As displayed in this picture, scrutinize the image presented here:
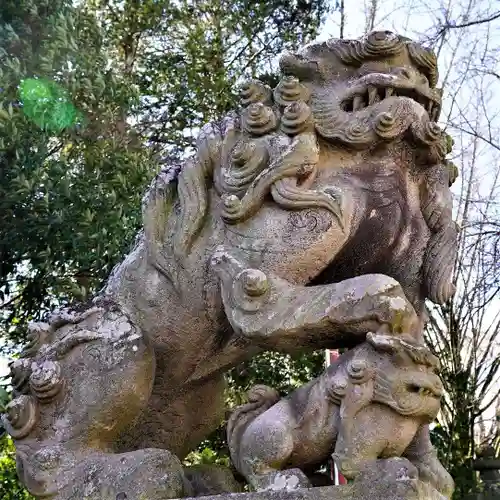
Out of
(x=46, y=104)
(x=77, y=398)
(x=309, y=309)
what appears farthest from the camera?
(x=46, y=104)

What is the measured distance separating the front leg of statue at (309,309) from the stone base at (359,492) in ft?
1.29

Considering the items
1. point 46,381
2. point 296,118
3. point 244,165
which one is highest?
point 296,118

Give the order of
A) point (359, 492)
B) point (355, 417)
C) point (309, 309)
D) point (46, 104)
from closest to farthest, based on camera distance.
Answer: point (359, 492)
point (355, 417)
point (309, 309)
point (46, 104)

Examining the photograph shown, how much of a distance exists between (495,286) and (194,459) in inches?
159

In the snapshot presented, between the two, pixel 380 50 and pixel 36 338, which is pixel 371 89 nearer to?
pixel 380 50

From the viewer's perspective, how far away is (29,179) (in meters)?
5.33

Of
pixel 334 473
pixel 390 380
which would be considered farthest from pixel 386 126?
pixel 334 473

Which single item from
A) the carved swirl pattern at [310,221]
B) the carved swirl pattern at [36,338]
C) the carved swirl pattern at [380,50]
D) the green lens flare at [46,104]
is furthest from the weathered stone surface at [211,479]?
the green lens flare at [46,104]

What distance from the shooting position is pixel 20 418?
234 cm

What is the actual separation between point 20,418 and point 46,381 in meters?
0.13

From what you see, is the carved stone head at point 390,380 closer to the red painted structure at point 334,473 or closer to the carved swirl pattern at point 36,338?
the red painted structure at point 334,473

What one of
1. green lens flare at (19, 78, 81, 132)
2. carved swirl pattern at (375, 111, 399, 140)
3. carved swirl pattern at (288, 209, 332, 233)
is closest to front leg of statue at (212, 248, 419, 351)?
carved swirl pattern at (288, 209, 332, 233)

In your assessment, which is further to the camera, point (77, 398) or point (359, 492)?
point (77, 398)

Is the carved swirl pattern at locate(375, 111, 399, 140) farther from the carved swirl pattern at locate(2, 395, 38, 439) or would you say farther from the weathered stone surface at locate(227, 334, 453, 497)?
the carved swirl pattern at locate(2, 395, 38, 439)
